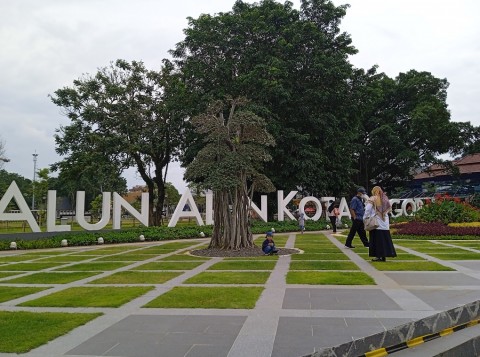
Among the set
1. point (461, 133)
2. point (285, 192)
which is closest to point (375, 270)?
point (285, 192)

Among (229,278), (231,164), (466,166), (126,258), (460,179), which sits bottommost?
(229,278)

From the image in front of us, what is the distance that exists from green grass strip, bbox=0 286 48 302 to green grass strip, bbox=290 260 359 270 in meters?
5.25

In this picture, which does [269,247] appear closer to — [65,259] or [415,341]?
[65,259]

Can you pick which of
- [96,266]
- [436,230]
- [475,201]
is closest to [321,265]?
[96,266]

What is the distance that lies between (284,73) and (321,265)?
17884 mm

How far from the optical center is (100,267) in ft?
34.8

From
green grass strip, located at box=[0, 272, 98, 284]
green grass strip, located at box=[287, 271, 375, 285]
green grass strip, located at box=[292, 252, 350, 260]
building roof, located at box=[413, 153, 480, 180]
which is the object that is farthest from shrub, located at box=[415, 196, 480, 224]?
building roof, located at box=[413, 153, 480, 180]

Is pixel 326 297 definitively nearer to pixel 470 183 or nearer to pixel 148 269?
pixel 148 269

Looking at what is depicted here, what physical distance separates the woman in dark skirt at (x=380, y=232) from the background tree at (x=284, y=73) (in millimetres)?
15081

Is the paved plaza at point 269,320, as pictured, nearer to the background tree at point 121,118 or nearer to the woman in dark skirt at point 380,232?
the woman in dark skirt at point 380,232

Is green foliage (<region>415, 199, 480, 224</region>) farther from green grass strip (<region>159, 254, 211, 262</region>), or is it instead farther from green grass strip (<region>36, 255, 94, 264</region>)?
green grass strip (<region>36, 255, 94, 264</region>)

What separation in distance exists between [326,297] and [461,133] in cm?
3571

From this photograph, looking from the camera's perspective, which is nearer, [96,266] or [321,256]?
[96,266]

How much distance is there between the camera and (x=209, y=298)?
6.70 m
